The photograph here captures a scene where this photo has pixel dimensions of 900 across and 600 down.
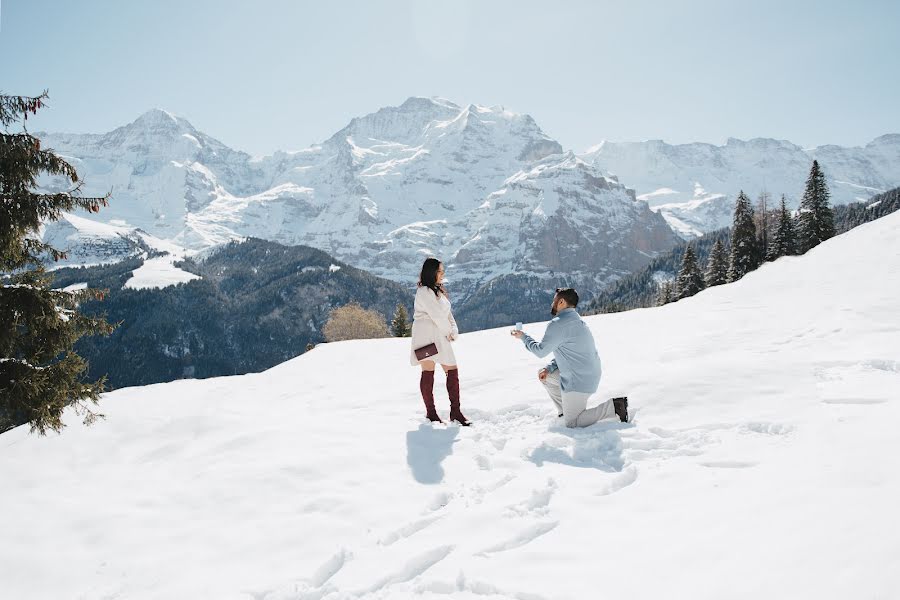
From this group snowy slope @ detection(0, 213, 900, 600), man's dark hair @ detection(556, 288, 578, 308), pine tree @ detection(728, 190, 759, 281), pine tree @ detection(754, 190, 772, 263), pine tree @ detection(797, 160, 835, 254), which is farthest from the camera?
pine tree @ detection(754, 190, 772, 263)

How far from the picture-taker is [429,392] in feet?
28.3

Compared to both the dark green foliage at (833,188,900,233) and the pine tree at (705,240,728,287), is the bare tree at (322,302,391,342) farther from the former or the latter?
the dark green foliage at (833,188,900,233)

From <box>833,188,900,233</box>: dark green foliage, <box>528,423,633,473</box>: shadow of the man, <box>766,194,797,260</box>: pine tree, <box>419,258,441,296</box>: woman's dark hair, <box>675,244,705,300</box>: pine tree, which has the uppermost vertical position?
<box>833,188,900,233</box>: dark green foliage

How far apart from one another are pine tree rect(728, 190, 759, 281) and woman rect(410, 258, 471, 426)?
51.2m

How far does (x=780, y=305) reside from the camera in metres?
14.8

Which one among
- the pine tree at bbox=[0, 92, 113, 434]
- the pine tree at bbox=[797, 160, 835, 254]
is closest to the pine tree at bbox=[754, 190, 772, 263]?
the pine tree at bbox=[797, 160, 835, 254]

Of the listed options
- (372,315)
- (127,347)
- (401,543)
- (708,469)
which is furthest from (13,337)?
(127,347)

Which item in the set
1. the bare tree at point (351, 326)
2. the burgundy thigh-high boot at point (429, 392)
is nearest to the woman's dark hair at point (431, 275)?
the burgundy thigh-high boot at point (429, 392)

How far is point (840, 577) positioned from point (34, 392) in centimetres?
1238

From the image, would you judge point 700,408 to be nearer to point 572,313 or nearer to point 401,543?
point 572,313

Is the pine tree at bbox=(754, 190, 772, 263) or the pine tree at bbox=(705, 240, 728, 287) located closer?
the pine tree at bbox=(705, 240, 728, 287)

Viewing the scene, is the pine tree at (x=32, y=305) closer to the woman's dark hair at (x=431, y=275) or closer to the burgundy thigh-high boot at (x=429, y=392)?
the burgundy thigh-high boot at (x=429, y=392)

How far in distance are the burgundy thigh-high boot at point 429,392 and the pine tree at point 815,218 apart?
179 ft

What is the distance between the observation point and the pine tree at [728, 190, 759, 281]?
51.1 meters
